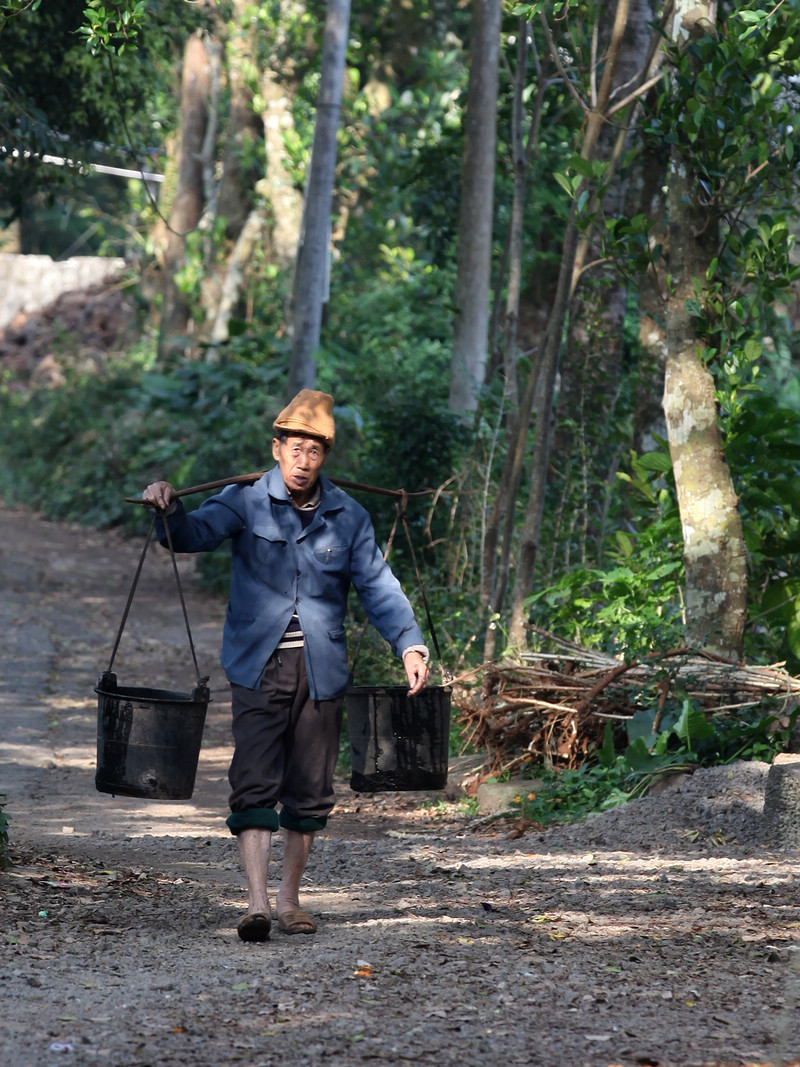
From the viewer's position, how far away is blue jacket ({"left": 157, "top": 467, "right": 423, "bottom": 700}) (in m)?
4.77

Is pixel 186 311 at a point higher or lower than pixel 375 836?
higher

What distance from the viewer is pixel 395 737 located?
16.8 ft

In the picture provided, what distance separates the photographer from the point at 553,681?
7375 mm

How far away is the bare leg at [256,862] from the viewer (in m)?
4.71

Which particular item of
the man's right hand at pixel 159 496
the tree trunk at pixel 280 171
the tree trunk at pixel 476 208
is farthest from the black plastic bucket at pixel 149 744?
the tree trunk at pixel 280 171

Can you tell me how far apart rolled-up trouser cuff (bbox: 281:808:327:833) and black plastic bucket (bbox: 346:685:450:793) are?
0.82ft

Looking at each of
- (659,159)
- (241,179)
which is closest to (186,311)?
(241,179)

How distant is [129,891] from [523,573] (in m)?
3.46

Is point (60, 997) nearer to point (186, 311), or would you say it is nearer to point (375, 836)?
point (375, 836)

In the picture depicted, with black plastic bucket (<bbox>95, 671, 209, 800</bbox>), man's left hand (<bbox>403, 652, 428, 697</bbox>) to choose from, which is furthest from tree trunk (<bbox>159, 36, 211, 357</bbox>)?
man's left hand (<bbox>403, 652, 428, 697</bbox>)

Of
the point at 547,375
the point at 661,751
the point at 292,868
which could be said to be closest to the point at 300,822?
the point at 292,868

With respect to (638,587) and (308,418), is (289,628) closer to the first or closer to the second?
(308,418)

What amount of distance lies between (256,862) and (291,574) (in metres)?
1.03

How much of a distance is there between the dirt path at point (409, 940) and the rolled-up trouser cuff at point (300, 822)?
1.28ft
